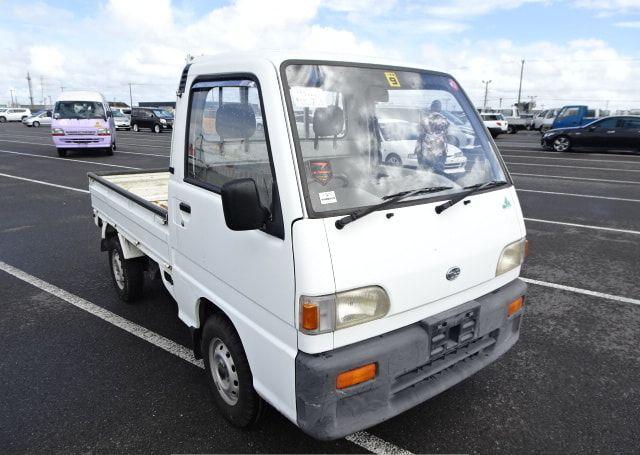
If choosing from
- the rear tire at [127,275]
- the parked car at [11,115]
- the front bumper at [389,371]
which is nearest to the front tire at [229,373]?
the front bumper at [389,371]

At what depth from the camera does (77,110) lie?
17.0 metres

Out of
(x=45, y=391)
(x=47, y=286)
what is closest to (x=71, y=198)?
(x=47, y=286)

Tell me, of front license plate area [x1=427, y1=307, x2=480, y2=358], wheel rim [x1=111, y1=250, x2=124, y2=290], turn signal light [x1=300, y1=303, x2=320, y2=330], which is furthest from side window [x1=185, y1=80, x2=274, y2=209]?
wheel rim [x1=111, y1=250, x2=124, y2=290]

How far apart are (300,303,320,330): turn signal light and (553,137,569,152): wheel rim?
20493 millimetres

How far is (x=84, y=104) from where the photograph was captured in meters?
17.1

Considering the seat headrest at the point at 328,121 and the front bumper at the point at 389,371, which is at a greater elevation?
the seat headrest at the point at 328,121

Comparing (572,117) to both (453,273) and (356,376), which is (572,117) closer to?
(453,273)

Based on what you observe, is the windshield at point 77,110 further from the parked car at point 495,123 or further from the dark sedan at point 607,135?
the parked car at point 495,123

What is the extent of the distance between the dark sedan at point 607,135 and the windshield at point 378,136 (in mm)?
18790

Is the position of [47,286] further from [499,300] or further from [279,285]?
[499,300]

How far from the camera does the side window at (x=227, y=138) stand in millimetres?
2400

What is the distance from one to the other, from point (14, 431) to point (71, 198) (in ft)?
25.7

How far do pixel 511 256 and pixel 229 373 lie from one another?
1.82 m

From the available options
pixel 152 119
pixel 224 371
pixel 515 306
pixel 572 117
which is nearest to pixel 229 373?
pixel 224 371
